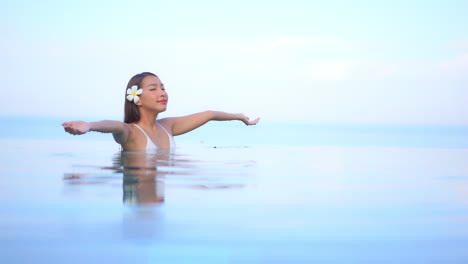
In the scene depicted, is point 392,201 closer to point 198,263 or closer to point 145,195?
point 145,195

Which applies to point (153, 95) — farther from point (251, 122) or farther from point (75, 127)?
point (75, 127)

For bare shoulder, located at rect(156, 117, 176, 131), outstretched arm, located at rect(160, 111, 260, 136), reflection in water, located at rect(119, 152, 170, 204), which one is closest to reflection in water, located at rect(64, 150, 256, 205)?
reflection in water, located at rect(119, 152, 170, 204)

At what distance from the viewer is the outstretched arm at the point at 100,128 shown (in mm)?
4473

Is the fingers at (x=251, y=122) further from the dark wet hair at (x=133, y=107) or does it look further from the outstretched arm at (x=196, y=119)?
the dark wet hair at (x=133, y=107)

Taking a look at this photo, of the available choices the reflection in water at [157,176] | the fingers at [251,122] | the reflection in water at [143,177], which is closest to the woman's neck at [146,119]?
the reflection in water at [143,177]

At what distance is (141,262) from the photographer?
5.58 ft

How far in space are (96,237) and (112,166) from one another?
2.57 metres

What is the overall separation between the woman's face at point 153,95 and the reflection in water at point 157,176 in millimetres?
977

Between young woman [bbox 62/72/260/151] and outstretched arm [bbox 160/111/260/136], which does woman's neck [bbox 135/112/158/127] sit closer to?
young woman [bbox 62/72/260/151]

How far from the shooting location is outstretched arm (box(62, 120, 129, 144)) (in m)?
4.47

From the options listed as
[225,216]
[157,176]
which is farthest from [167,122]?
[225,216]

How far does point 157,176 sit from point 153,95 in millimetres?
2563

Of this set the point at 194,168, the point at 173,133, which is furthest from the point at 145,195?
the point at 173,133

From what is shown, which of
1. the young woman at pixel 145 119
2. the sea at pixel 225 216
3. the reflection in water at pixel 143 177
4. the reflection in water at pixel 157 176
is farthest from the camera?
the young woman at pixel 145 119
